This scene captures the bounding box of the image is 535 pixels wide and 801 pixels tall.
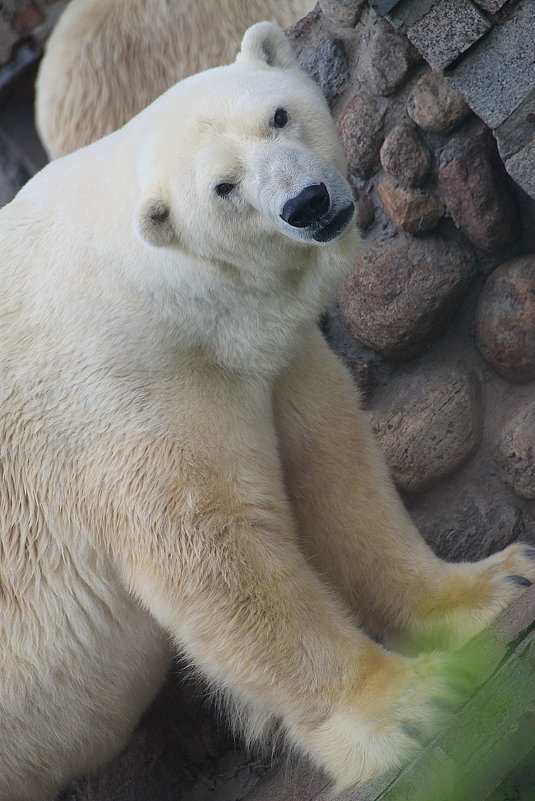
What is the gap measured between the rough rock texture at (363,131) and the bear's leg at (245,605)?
1277mm

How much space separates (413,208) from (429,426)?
68 centimetres

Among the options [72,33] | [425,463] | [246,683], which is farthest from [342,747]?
[72,33]

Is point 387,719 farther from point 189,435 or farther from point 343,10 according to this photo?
point 343,10

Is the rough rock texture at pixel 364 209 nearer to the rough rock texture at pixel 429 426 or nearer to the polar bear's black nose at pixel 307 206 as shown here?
the rough rock texture at pixel 429 426

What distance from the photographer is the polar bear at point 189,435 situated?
217 centimetres

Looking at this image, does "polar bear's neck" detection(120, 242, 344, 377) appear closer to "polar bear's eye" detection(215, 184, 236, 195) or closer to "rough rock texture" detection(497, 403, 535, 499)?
"polar bear's eye" detection(215, 184, 236, 195)

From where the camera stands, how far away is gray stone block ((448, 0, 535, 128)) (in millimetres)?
2441

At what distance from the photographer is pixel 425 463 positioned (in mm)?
3201

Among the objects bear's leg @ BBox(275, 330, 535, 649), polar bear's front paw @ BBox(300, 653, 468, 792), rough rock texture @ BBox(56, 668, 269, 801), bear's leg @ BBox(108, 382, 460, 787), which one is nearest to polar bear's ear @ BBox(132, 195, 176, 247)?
bear's leg @ BBox(108, 382, 460, 787)

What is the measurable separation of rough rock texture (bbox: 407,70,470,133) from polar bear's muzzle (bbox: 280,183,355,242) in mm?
956

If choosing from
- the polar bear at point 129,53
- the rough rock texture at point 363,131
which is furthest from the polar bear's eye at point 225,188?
the polar bear at point 129,53

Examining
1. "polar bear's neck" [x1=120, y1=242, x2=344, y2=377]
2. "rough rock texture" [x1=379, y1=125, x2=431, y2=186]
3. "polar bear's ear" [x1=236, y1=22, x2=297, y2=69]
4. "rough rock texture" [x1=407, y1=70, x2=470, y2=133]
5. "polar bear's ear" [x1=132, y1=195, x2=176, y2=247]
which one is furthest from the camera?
"rough rock texture" [x1=379, y1=125, x2=431, y2=186]

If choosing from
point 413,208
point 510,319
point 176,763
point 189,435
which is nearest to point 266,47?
point 413,208

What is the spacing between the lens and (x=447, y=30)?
2.52 meters
